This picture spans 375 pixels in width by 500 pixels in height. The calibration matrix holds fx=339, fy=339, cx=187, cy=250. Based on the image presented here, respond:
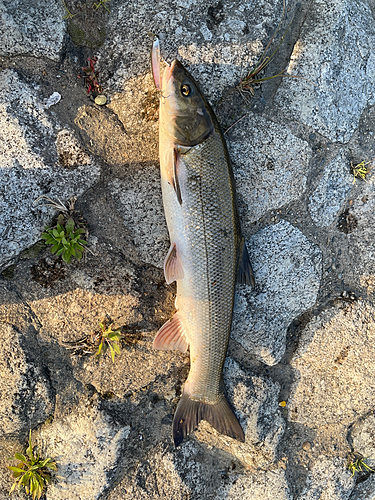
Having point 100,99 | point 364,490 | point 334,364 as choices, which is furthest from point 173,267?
point 364,490

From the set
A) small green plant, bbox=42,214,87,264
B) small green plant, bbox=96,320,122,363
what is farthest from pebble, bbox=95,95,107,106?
small green plant, bbox=96,320,122,363

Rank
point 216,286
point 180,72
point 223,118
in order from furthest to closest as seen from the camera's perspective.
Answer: point 223,118 → point 216,286 → point 180,72

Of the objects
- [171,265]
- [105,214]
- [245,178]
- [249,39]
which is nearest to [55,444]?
[171,265]

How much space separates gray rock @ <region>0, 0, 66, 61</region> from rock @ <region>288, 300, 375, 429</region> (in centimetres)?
336

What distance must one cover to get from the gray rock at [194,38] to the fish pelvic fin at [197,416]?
106 inches

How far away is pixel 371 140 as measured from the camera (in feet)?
10.7

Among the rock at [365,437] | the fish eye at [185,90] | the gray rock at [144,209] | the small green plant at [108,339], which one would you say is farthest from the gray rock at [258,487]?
the fish eye at [185,90]

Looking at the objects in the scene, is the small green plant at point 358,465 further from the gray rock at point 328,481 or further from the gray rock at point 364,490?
the gray rock at point 364,490

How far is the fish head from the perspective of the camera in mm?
2611

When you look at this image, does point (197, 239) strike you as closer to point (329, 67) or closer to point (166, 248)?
point (166, 248)

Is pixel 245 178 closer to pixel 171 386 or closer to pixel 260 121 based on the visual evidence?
pixel 260 121

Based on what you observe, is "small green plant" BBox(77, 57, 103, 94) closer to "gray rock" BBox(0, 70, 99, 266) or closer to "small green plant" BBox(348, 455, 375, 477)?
"gray rock" BBox(0, 70, 99, 266)

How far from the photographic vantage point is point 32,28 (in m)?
2.69

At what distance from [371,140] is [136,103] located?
7.39ft
